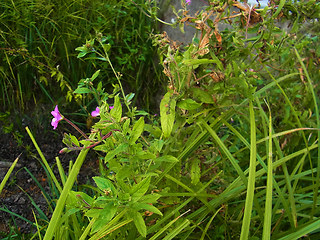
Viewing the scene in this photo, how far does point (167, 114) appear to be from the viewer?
0.94m

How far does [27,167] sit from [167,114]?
4.38 feet

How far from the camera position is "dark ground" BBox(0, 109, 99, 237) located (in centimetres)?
176

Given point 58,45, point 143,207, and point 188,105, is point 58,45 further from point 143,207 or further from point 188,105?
point 143,207

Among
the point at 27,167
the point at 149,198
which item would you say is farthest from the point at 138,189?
the point at 27,167

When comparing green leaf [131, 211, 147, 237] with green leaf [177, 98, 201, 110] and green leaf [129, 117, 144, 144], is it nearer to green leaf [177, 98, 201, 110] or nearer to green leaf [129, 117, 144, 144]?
green leaf [129, 117, 144, 144]

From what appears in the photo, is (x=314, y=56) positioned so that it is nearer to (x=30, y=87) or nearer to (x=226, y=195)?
(x=226, y=195)

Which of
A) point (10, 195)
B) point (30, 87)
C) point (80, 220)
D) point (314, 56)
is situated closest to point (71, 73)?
point (30, 87)

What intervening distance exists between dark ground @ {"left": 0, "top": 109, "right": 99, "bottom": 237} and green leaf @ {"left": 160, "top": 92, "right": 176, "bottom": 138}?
1.00 meters

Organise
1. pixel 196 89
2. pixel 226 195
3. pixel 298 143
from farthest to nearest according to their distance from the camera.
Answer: pixel 298 143 → pixel 226 195 → pixel 196 89

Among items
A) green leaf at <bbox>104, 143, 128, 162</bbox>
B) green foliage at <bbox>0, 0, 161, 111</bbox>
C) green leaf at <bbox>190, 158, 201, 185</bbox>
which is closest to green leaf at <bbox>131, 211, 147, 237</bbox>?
green leaf at <bbox>104, 143, 128, 162</bbox>

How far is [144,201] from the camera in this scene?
0.85 metres

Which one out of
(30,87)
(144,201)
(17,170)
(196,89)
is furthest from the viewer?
(30,87)

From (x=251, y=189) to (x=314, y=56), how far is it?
1.48 metres

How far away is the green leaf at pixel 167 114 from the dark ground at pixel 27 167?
3.30 ft
